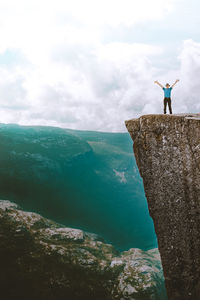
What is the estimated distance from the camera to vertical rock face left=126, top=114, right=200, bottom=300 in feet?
39.0

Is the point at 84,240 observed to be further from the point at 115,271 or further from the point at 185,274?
the point at 185,274

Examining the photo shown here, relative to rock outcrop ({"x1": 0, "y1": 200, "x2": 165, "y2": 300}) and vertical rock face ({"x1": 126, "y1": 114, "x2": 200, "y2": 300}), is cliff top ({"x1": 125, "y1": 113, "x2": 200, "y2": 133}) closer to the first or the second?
vertical rock face ({"x1": 126, "y1": 114, "x2": 200, "y2": 300})

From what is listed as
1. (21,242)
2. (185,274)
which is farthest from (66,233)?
(185,274)

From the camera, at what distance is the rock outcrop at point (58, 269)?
120562 mm

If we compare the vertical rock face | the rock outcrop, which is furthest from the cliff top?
the rock outcrop

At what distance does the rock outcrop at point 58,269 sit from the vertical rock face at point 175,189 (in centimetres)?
11829

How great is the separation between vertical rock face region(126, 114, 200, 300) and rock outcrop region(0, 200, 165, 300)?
11829cm

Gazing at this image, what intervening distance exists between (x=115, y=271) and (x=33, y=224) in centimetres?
5541

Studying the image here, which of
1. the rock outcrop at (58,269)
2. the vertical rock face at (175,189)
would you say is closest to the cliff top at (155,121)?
the vertical rock face at (175,189)

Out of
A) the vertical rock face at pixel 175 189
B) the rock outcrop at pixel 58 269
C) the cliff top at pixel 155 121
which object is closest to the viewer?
the vertical rock face at pixel 175 189

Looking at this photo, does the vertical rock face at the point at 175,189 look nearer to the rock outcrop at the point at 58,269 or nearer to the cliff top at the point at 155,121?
the cliff top at the point at 155,121

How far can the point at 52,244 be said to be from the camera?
14150cm

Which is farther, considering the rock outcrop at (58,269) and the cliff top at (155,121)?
the rock outcrop at (58,269)

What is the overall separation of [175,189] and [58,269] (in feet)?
432
